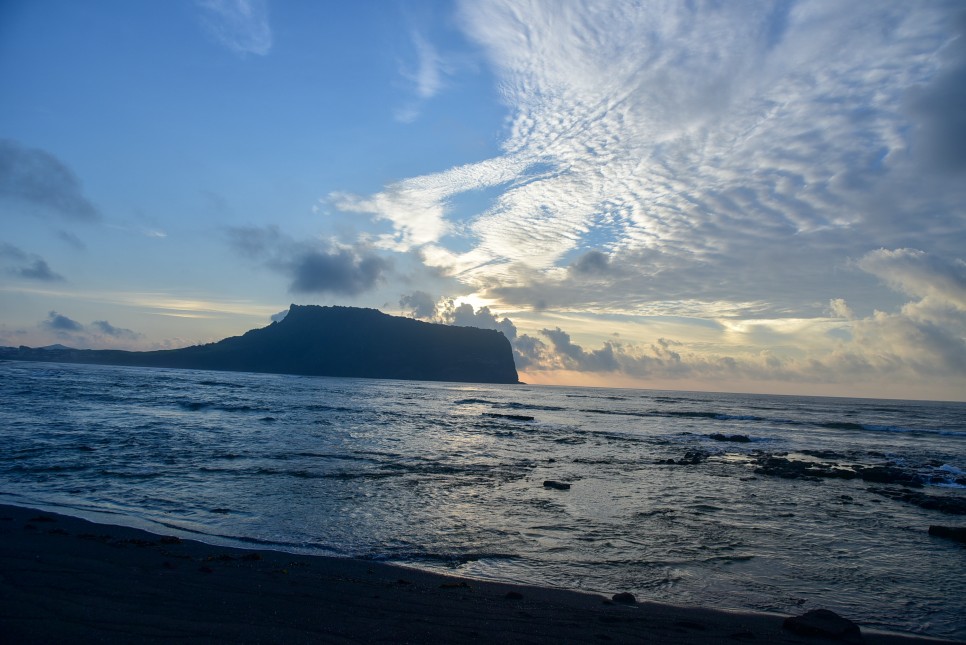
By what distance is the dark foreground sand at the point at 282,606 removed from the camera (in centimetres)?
537

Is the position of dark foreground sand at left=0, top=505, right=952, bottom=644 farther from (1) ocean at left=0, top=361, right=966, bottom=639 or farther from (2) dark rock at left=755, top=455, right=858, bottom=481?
(2) dark rock at left=755, top=455, right=858, bottom=481

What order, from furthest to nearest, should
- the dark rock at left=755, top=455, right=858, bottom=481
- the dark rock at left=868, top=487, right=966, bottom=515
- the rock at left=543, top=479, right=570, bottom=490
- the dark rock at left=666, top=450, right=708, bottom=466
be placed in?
1. the dark rock at left=666, top=450, right=708, bottom=466
2. the dark rock at left=755, top=455, right=858, bottom=481
3. the rock at left=543, top=479, right=570, bottom=490
4. the dark rock at left=868, top=487, right=966, bottom=515

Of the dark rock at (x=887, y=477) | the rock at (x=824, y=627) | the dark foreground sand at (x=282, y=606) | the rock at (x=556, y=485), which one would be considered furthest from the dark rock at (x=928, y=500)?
the rock at (x=824, y=627)

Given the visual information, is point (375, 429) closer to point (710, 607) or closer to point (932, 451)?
point (710, 607)

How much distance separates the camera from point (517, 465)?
20.8 meters

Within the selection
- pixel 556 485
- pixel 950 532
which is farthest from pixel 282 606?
pixel 950 532

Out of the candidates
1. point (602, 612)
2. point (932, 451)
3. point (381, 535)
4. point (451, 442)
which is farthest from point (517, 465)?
point (932, 451)

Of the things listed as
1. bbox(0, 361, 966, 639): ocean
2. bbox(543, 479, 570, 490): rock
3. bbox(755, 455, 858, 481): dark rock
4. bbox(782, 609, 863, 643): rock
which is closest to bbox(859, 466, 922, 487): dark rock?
bbox(0, 361, 966, 639): ocean

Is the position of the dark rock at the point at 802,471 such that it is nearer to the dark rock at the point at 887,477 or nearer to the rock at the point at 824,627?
the dark rock at the point at 887,477

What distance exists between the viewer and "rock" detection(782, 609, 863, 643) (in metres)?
6.46

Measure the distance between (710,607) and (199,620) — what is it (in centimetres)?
677

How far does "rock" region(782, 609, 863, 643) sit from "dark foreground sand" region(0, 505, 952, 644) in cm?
16

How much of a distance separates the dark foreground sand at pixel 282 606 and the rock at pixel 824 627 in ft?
0.51

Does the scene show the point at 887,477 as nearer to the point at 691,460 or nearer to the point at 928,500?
the point at 928,500
